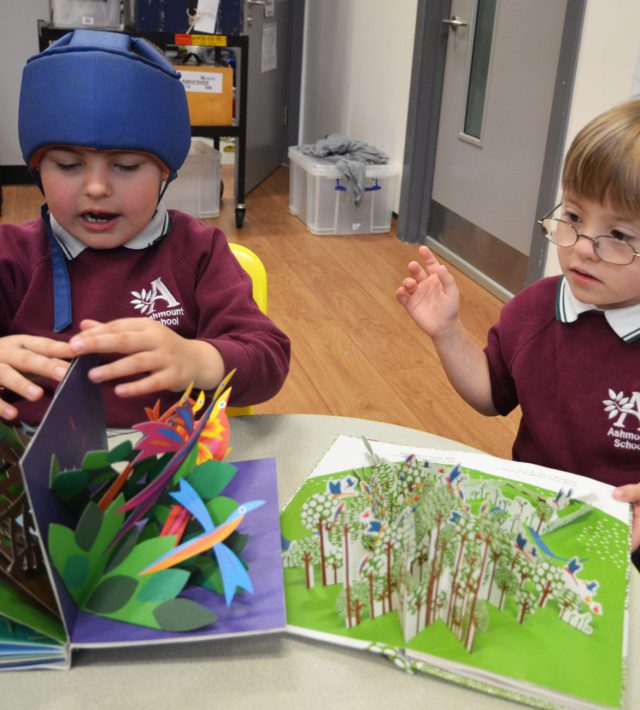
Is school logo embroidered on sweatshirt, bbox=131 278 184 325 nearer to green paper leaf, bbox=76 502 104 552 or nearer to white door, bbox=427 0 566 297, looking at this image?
green paper leaf, bbox=76 502 104 552

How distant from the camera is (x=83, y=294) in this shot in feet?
3.55

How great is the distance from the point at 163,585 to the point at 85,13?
3.67 meters

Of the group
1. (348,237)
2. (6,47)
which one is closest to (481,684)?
(348,237)

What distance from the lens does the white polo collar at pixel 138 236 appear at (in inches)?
42.2

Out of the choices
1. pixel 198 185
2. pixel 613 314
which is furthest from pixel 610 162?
pixel 198 185

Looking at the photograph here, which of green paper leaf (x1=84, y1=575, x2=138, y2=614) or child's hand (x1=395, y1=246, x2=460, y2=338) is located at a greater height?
child's hand (x1=395, y1=246, x2=460, y2=338)

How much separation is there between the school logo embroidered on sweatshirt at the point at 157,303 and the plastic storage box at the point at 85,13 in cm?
301

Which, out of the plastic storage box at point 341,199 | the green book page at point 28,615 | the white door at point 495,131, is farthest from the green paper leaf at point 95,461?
the plastic storage box at point 341,199

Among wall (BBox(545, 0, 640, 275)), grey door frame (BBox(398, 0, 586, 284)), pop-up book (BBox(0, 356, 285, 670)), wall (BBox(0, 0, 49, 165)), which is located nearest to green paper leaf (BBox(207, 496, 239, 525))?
pop-up book (BBox(0, 356, 285, 670))

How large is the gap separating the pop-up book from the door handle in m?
3.12

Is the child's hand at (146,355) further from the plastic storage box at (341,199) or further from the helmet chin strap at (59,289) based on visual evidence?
the plastic storage box at (341,199)

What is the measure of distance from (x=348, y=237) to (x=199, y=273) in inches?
113

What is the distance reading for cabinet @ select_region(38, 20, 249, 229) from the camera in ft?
11.3

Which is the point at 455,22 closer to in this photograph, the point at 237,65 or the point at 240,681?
the point at 237,65
